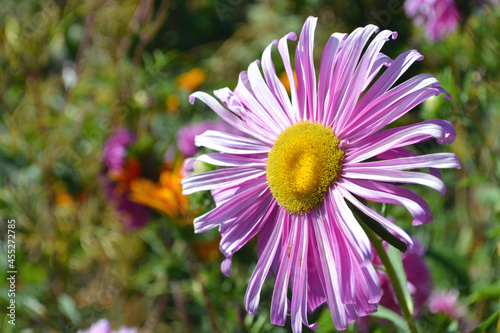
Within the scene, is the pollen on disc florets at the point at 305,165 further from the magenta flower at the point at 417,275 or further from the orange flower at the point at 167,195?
the orange flower at the point at 167,195

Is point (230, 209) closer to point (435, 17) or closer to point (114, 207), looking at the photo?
point (114, 207)

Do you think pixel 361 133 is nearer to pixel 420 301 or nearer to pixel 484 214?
pixel 420 301

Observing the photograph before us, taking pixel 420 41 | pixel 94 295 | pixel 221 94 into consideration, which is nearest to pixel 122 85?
pixel 94 295

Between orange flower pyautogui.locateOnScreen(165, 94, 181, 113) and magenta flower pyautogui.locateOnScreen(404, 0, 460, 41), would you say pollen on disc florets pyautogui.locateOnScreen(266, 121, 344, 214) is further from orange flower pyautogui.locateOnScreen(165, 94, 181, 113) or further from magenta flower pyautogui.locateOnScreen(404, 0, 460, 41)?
orange flower pyautogui.locateOnScreen(165, 94, 181, 113)

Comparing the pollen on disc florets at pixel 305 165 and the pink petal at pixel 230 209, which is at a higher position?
the pollen on disc florets at pixel 305 165

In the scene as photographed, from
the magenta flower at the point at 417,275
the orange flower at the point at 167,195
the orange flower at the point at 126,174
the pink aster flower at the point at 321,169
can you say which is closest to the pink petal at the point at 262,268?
the pink aster flower at the point at 321,169

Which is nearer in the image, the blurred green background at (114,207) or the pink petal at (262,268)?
the pink petal at (262,268)
